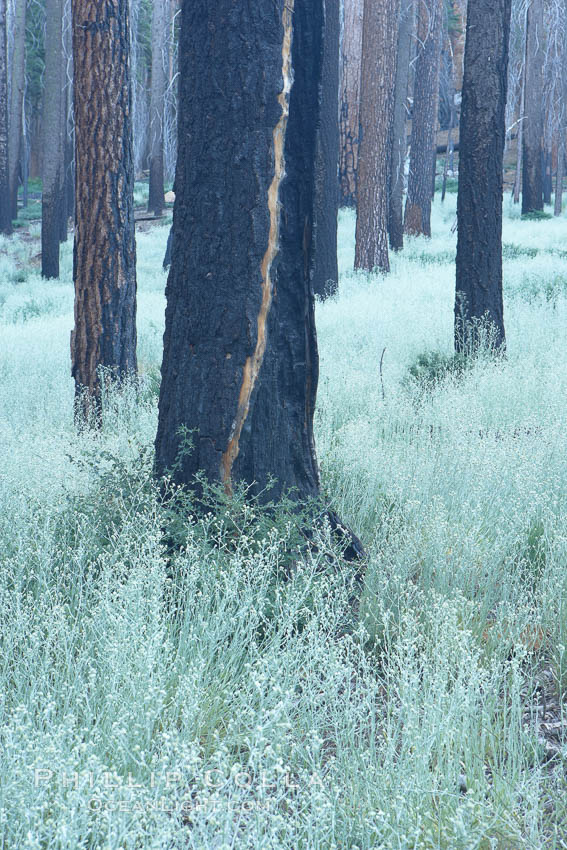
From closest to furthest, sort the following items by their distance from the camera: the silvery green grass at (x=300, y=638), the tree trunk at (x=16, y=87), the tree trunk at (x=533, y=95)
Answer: the silvery green grass at (x=300, y=638), the tree trunk at (x=533, y=95), the tree trunk at (x=16, y=87)

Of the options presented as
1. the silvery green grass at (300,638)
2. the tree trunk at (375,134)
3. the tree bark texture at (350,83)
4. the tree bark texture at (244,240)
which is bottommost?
the silvery green grass at (300,638)

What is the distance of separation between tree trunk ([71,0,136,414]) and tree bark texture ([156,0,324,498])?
3.09m

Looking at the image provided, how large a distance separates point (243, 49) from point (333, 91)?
9.30 metres

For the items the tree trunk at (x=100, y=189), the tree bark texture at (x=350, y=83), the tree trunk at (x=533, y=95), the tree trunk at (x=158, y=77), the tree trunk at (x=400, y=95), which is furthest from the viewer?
the tree trunk at (x=158, y=77)

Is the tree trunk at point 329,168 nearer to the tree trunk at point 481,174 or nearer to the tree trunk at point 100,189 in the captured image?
the tree trunk at point 481,174

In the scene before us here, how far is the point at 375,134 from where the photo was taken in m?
15.5

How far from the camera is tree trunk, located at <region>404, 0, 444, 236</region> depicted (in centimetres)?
2125

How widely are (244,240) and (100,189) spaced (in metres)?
3.63

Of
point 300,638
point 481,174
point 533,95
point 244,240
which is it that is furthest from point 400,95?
point 300,638

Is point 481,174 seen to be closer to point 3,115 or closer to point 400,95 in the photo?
point 400,95

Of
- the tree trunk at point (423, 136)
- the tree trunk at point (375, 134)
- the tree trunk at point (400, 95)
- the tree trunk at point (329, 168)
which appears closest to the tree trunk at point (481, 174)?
the tree trunk at point (329, 168)

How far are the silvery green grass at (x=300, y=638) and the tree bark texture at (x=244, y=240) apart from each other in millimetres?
385

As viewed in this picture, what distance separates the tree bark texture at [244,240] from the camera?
11.3 feet

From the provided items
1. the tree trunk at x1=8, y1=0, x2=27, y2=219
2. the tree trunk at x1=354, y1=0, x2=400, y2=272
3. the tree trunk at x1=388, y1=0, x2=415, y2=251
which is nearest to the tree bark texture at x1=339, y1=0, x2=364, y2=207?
the tree trunk at x1=388, y1=0, x2=415, y2=251
